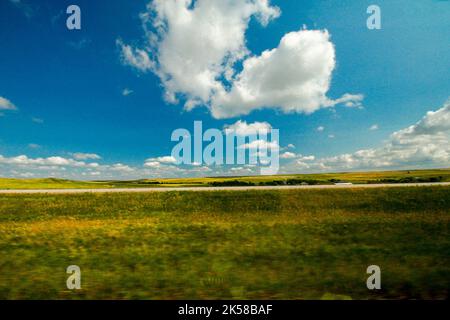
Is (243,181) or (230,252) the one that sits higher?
(243,181)

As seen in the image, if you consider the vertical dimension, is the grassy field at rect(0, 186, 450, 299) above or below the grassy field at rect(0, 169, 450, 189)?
below

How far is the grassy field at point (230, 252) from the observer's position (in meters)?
6.31

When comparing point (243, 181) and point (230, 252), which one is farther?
point (243, 181)

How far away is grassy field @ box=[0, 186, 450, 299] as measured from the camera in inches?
249

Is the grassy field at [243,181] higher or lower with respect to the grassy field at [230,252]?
higher

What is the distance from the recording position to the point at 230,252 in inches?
362

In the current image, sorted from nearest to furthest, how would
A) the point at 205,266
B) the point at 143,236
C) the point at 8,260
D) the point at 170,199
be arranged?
the point at 205,266, the point at 8,260, the point at 143,236, the point at 170,199

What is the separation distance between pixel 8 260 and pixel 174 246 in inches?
213

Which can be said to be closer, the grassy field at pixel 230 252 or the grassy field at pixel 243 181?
the grassy field at pixel 230 252

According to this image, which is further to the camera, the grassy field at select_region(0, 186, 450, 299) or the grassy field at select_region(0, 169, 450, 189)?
the grassy field at select_region(0, 169, 450, 189)
